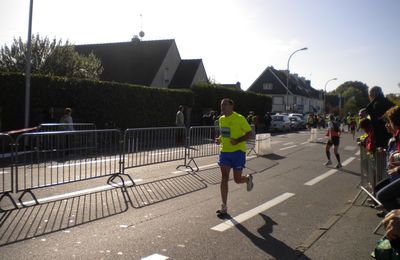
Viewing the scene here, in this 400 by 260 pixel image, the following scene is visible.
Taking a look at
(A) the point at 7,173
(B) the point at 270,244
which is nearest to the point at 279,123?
(A) the point at 7,173

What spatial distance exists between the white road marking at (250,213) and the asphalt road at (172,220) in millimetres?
15

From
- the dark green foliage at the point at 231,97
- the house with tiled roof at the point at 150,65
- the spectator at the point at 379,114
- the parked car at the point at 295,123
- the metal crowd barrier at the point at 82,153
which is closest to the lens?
the spectator at the point at 379,114

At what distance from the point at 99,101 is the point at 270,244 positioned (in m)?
17.3

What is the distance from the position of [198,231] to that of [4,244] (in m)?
2.59

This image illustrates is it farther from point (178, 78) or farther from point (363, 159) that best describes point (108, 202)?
point (178, 78)

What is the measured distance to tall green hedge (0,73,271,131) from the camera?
1662cm

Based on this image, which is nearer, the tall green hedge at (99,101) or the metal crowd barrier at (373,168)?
the metal crowd barrier at (373,168)

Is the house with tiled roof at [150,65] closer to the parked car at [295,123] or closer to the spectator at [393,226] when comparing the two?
the parked car at [295,123]

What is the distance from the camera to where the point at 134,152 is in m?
10.8

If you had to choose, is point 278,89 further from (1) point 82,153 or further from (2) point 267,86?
(1) point 82,153

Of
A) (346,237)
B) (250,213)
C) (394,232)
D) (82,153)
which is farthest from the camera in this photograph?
(82,153)

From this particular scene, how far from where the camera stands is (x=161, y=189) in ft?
29.8

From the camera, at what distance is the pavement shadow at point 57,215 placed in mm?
5793

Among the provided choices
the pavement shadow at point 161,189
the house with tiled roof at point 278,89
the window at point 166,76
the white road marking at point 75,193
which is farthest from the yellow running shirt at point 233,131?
the house with tiled roof at point 278,89
